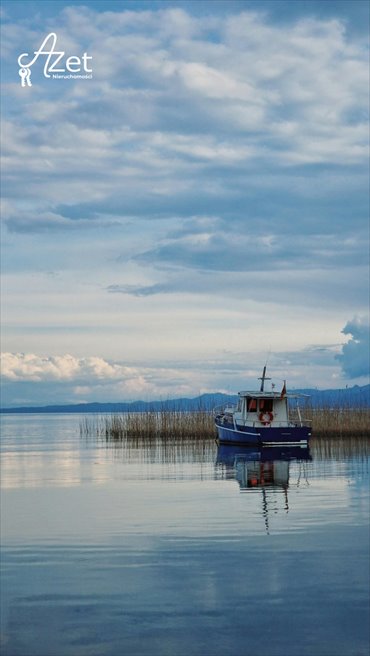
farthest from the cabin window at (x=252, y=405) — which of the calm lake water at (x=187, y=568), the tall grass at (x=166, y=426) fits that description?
the calm lake water at (x=187, y=568)

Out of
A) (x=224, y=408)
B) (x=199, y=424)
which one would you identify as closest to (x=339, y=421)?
(x=224, y=408)

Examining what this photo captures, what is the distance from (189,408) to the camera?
232ft

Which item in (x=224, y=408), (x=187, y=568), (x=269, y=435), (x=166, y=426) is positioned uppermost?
(x=224, y=408)

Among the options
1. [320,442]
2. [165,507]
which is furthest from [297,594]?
[320,442]

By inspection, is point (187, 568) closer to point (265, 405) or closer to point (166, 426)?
point (265, 405)

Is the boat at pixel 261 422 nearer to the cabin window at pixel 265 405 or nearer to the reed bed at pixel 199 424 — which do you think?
the cabin window at pixel 265 405

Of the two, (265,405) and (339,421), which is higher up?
(265,405)

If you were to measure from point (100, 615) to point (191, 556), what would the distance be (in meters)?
4.91

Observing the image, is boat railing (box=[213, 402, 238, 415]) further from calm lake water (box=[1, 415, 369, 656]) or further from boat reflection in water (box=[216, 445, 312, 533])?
calm lake water (box=[1, 415, 369, 656])

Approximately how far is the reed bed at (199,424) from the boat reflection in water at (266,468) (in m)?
7.63

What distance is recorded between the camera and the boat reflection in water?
29.2 meters

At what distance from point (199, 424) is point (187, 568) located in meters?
54.1

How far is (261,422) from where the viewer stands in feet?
199

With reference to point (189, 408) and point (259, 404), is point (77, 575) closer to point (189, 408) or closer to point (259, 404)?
point (259, 404)
